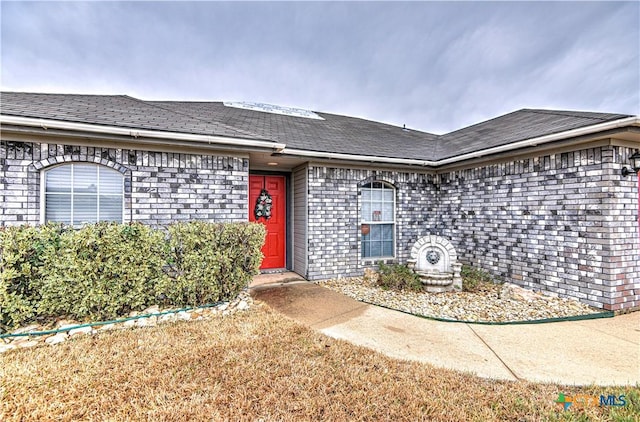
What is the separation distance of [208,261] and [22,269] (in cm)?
202

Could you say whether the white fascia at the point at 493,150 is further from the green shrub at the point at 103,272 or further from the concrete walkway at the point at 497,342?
the green shrub at the point at 103,272

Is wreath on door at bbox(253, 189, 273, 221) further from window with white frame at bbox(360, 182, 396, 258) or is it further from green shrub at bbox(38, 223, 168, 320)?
green shrub at bbox(38, 223, 168, 320)

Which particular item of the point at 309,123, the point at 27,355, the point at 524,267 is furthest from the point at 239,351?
the point at 309,123

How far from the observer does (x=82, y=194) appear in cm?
434

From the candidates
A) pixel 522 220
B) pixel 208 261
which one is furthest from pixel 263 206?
pixel 522 220

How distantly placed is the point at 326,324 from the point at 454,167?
5.19m

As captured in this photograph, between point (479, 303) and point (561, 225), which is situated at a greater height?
point (561, 225)

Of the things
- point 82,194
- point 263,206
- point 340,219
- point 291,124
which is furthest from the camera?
point 291,124

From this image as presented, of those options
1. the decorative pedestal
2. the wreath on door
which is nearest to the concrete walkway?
the decorative pedestal

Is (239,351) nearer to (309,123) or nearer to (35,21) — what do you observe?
(309,123)

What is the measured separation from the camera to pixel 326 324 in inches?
146

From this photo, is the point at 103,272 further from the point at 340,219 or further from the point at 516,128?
the point at 516,128

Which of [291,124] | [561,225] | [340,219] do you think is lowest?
[561,225]

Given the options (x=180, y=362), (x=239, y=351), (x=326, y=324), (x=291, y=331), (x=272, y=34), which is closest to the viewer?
(x=180, y=362)
